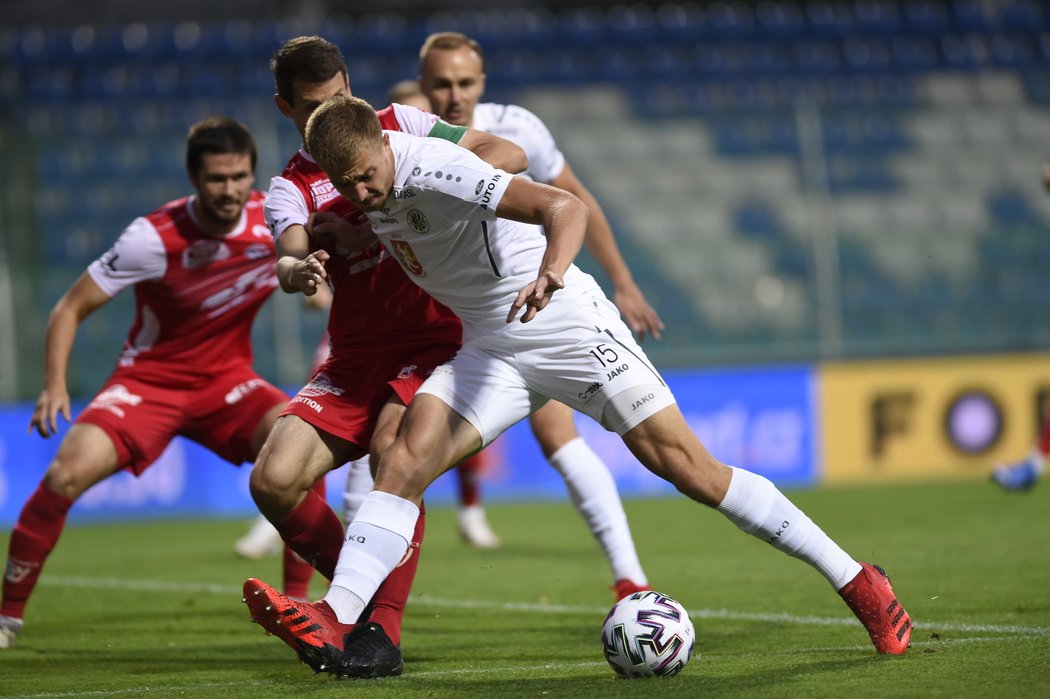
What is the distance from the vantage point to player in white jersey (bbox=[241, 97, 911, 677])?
4.57m

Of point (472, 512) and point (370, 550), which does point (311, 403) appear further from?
point (472, 512)

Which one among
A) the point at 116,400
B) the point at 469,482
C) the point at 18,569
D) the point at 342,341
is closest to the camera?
the point at 342,341

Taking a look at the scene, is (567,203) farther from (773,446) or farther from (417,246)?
(773,446)

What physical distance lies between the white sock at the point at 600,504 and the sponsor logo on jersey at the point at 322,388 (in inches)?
55.1

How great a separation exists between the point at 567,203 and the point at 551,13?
19.8 m

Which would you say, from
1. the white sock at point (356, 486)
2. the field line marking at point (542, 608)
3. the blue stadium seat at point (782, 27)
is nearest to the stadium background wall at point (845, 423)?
the field line marking at point (542, 608)

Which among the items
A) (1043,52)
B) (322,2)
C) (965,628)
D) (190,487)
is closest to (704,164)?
(1043,52)

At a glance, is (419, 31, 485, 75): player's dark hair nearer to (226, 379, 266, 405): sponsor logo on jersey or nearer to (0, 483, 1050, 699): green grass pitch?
(226, 379, 266, 405): sponsor logo on jersey

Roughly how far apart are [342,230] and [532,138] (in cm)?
161

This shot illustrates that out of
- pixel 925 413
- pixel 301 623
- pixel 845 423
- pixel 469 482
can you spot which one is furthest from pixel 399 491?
pixel 925 413

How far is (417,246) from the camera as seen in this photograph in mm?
4723

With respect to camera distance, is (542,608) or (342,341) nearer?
(342,341)

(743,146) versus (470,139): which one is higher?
(470,139)

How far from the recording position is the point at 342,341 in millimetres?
5285
